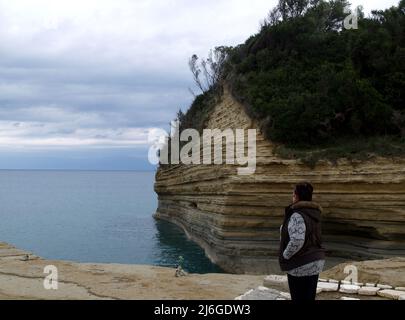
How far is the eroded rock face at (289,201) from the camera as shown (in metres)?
19.4

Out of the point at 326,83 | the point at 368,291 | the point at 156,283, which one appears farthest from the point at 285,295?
the point at 326,83

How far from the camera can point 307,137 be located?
77.7 feet

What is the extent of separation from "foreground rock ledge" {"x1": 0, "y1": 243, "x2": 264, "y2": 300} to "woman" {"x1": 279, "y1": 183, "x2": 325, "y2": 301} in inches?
91.7

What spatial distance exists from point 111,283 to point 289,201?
13.2 m

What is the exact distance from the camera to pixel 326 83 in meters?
24.2

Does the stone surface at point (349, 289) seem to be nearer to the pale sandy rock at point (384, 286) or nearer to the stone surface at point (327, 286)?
the stone surface at point (327, 286)

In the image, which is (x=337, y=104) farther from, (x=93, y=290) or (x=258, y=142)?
(x=93, y=290)

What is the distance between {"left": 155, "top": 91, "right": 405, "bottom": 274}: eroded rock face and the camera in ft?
63.8

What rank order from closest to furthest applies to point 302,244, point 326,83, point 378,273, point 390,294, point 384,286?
point 302,244
point 390,294
point 384,286
point 378,273
point 326,83

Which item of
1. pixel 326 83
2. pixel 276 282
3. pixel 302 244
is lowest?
pixel 276 282

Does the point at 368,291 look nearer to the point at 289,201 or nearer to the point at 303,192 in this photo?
the point at 303,192

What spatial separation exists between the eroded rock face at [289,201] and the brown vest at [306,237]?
14.2 metres

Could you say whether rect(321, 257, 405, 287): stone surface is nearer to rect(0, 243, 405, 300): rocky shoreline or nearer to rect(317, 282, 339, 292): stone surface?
rect(0, 243, 405, 300): rocky shoreline
